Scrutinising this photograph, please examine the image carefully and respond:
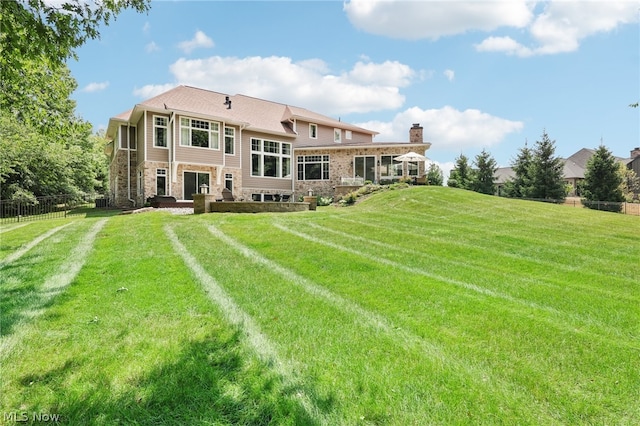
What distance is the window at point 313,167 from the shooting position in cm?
2377

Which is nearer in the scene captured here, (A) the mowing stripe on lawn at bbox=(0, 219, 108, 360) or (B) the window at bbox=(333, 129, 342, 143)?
(A) the mowing stripe on lawn at bbox=(0, 219, 108, 360)

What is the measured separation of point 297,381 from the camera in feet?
8.11

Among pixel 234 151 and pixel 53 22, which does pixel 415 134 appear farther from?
pixel 53 22

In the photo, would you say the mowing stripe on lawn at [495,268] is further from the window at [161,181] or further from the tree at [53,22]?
the window at [161,181]

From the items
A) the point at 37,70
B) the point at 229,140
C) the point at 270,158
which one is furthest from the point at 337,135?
the point at 37,70

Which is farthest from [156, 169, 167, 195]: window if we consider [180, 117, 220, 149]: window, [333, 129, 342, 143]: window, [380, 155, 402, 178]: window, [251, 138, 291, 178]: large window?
[380, 155, 402, 178]: window

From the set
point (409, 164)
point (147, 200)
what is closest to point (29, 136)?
point (147, 200)

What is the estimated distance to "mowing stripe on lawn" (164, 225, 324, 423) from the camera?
7.59 ft

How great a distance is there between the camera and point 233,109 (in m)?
23.0

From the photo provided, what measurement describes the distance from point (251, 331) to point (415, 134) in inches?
921

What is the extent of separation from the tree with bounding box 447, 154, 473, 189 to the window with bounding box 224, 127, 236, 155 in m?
17.5

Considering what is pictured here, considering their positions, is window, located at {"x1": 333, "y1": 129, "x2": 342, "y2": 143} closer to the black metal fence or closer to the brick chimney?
the brick chimney

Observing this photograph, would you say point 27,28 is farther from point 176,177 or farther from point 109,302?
point 176,177

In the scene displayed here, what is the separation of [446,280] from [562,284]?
157cm
